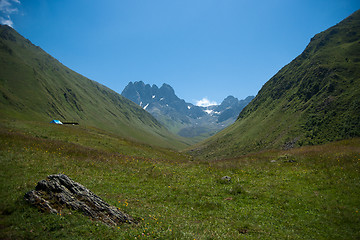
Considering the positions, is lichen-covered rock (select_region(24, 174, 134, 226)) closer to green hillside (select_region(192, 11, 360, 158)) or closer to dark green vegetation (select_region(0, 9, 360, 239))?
dark green vegetation (select_region(0, 9, 360, 239))

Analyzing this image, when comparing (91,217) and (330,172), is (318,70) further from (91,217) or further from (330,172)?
(91,217)

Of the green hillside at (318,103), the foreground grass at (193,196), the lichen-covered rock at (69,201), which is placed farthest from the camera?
the green hillside at (318,103)

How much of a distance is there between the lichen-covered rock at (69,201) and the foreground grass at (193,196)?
512 mm

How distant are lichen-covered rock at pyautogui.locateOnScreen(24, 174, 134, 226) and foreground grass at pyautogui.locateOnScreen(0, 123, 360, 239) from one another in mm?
512

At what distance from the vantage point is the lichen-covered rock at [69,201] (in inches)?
435

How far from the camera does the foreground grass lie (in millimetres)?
10312

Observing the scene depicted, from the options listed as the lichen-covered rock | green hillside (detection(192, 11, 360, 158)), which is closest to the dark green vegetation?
the lichen-covered rock

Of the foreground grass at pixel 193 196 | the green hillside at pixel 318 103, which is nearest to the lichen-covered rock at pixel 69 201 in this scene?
the foreground grass at pixel 193 196

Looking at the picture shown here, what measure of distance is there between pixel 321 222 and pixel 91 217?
14818 millimetres

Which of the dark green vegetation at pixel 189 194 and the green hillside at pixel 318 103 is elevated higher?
the green hillside at pixel 318 103

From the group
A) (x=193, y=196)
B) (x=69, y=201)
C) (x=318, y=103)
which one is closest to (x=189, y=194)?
(x=193, y=196)

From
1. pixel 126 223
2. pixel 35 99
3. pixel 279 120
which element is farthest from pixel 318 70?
pixel 35 99

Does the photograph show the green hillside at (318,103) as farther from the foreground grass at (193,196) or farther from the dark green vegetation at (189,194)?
the foreground grass at (193,196)

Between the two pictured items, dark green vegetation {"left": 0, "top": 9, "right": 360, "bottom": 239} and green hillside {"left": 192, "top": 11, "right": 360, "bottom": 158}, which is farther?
green hillside {"left": 192, "top": 11, "right": 360, "bottom": 158}
